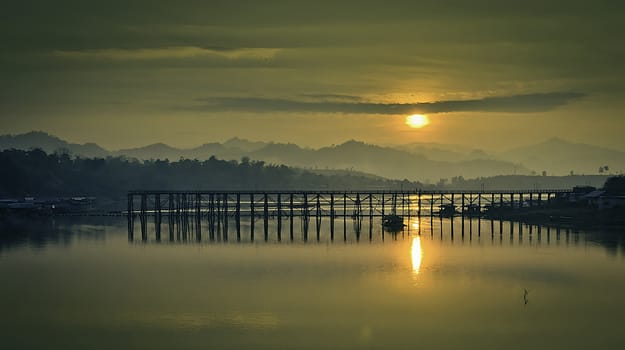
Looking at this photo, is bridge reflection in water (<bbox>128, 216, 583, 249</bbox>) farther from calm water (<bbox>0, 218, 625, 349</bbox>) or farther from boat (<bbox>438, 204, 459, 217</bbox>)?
boat (<bbox>438, 204, 459, 217</bbox>)

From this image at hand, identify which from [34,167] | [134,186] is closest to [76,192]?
[34,167]

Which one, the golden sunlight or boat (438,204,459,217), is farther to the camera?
boat (438,204,459,217)

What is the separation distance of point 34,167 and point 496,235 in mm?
117277

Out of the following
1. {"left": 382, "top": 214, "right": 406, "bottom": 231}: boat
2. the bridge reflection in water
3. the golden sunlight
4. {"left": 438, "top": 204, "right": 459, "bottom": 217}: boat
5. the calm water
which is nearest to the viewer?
the calm water

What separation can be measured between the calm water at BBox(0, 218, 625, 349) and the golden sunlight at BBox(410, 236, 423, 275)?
9.2 inches

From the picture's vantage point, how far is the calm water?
38.3 meters

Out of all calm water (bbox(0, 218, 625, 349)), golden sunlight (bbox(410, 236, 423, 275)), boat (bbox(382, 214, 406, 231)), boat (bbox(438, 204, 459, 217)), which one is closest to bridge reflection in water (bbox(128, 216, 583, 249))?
golden sunlight (bbox(410, 236, 423, 275))

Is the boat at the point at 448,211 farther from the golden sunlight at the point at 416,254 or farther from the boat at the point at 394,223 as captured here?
the golden sunlight at the point at 416,254

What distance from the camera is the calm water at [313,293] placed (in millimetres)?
38281

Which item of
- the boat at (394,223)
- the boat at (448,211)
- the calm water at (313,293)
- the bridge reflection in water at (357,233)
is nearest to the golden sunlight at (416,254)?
the bridge reflection in water at (357,233)

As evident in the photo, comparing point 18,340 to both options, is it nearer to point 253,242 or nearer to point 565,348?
point 565,348

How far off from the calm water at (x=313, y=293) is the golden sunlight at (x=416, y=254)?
23cm

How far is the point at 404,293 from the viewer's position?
49.2 metres

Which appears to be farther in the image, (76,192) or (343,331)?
(76,192)
